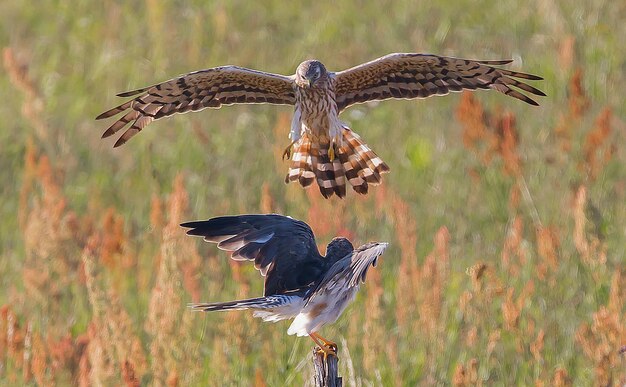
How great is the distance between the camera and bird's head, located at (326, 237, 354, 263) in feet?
20.0

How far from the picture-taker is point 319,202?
7805 mm

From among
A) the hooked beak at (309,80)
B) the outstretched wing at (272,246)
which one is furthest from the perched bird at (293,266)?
the hooked beak at (309,80)

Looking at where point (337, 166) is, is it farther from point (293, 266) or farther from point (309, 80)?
point (293, 266)

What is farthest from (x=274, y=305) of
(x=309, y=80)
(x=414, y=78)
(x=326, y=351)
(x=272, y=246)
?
(x=414, y=78)

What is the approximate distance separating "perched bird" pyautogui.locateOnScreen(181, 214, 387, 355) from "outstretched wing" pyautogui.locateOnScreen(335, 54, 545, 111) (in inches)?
67.7

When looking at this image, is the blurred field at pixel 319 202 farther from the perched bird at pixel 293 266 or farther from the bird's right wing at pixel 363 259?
the bird's right wing at pixel 363 259

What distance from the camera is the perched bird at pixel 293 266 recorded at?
580 cm

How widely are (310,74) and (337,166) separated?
0.52 meters

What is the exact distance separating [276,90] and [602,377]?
8.68 feet

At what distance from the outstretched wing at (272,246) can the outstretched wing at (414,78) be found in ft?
5.55

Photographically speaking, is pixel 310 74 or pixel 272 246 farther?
pixel 310 74

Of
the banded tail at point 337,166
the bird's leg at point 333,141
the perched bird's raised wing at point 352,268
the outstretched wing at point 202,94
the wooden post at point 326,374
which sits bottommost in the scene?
the wooden post at point 326,374

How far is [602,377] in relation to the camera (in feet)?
20.8

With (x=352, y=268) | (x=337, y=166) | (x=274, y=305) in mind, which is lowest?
(x=274, y=305)
